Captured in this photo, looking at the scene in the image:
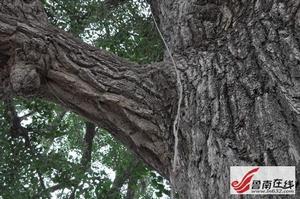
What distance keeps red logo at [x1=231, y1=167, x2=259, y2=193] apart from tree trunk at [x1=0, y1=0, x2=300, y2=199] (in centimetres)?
3

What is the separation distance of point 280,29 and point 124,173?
378 cm

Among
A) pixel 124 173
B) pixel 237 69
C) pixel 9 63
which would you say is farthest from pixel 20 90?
pixel 124 173

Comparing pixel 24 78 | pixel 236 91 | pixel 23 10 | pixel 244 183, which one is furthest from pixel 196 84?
pixel 23 10

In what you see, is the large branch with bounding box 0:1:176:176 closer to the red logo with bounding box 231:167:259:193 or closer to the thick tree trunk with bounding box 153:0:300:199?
the thick tree trunk with bounding box 153:0:300:199

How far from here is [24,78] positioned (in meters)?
1.91

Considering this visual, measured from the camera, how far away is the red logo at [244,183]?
1.25 m

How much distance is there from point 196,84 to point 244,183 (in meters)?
0.57

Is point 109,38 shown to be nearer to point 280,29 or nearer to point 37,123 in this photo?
point 37,123

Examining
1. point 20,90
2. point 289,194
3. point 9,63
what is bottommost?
point 289,194

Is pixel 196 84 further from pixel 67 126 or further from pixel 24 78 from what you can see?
pixel 67 126

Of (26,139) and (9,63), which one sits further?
(26,139)

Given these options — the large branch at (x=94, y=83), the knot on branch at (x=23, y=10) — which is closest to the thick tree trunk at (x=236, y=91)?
the large branch at (x=94, y=83)

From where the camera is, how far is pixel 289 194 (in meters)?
1.17

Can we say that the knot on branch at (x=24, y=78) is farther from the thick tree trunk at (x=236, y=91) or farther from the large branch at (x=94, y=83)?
the thick tree trunk at (x=236, y=91)
